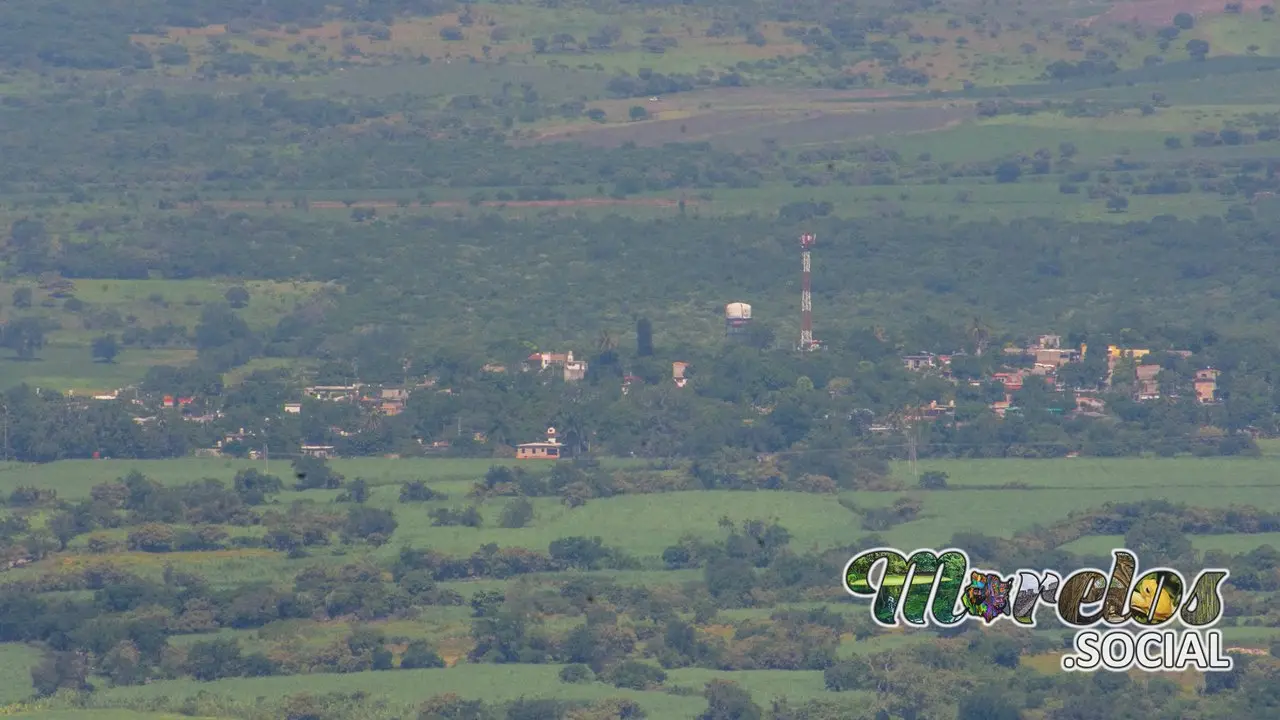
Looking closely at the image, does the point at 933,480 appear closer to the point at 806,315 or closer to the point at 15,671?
the point at 806,315

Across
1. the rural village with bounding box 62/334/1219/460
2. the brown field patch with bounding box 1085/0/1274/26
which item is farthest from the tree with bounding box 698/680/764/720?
the brown field patch with bounding box 1085/0/1274/26

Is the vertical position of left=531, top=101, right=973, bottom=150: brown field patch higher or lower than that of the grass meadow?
higher

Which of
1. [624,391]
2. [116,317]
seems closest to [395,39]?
[116,317]

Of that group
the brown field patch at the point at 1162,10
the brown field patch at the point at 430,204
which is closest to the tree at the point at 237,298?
the brown field patch at the point at 430,204

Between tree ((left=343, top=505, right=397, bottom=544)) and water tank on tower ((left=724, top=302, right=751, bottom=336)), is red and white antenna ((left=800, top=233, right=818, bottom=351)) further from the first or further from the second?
tree ((left=343, top=505, right=397, bottom=544))

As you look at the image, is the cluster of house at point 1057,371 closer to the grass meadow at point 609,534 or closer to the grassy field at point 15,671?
the grass meadow at point 609,534

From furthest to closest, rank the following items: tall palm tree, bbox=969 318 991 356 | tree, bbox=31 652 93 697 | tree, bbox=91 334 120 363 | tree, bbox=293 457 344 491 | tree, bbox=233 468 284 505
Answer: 1. tall palm tree, bbox=969 318 991 356
2. tree, bbox=91 334 120 363
3. tree, bbox=293 457 344 491
4. tree, bbox=233 468 284 505
5. tree, bbox=31 652 93 697
